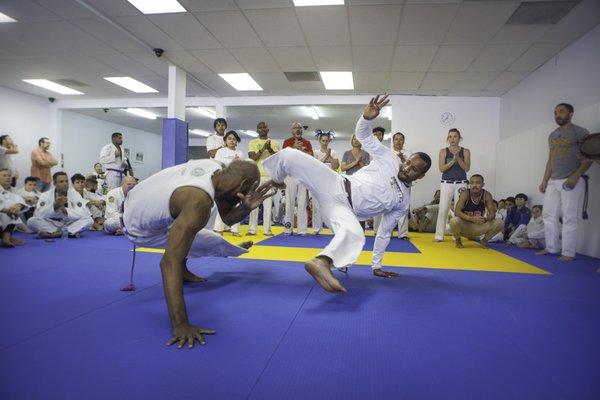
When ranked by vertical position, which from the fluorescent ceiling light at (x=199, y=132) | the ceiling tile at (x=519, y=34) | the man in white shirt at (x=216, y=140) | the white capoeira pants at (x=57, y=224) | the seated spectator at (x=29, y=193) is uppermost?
the ceiling tile at (x=519, y=34)

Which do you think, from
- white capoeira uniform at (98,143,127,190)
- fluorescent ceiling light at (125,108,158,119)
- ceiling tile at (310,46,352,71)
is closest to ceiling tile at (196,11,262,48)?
ceiling tile at (310,46,352,71)

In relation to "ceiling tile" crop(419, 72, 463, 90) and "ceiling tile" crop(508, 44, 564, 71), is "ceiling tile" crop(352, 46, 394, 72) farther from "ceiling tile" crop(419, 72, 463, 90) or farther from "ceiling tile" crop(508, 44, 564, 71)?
"ceiling tile" crop(508, 44, 564, 71)

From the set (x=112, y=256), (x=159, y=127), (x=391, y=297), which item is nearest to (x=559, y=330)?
(x=391, y=297)

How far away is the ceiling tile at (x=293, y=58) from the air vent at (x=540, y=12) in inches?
144

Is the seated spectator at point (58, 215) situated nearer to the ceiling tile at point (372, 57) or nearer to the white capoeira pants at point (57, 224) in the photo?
the white capoeira pants at point (57, 224)

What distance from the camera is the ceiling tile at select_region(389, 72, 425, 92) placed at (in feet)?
25.8

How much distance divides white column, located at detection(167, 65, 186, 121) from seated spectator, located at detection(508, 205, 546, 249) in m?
7.84

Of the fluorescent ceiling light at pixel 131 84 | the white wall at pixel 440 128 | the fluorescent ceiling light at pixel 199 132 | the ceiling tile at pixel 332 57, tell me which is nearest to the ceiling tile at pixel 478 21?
the ceiling tile at pixel 332 57

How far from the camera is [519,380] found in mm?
1434

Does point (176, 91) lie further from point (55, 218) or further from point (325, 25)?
point (325, 25)

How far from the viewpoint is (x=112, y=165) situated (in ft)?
24.3

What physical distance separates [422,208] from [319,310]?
6721 millimetres

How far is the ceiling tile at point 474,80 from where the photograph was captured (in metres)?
7.61

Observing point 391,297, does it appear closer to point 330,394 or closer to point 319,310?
point 319,310
